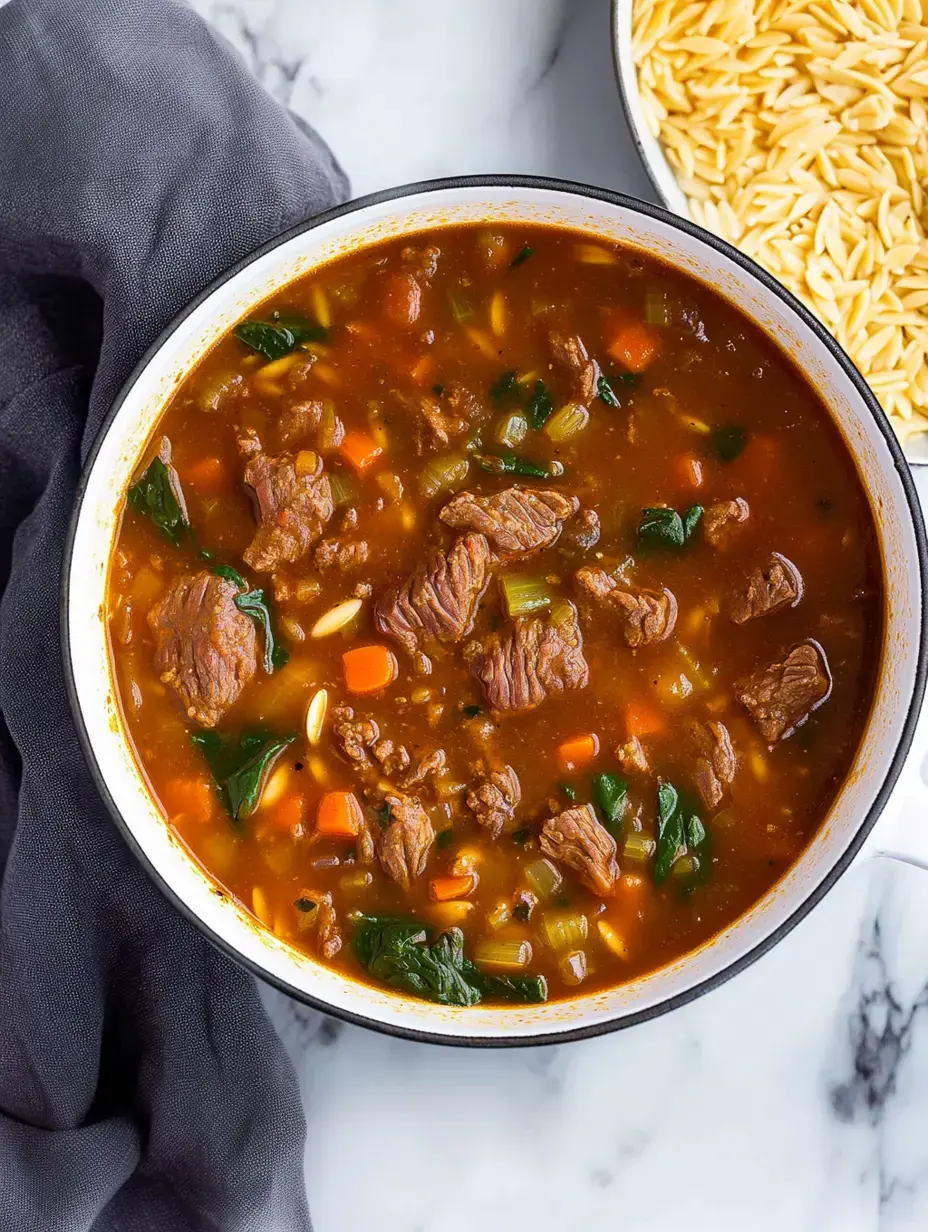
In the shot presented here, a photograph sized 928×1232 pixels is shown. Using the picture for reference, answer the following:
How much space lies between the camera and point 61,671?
395cm

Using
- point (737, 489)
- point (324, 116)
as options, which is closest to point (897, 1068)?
point (737, 489)

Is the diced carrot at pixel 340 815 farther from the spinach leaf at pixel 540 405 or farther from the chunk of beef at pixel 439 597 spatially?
the spinach leaf at pixel 540 405

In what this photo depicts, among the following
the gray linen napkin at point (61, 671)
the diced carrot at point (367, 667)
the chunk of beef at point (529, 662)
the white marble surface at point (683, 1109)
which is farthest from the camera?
the white marble surface at point (683, 1109)

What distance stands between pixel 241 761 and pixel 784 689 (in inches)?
64.7

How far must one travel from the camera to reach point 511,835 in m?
3.57

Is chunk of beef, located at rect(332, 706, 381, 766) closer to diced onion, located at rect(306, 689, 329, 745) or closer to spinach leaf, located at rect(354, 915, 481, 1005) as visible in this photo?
diced onion, located at rect(306, 689, 329, 745)

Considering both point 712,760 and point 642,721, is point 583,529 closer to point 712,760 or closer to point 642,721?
point 642,721

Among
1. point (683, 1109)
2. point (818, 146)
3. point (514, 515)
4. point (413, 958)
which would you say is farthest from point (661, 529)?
point (683, 1109)

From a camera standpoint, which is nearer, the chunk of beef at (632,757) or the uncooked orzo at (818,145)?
the chunk of beef at (632,757)

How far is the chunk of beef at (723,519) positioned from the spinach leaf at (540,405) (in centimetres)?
56

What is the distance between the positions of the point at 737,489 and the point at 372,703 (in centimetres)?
128

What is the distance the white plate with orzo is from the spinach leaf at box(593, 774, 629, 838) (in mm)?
1699

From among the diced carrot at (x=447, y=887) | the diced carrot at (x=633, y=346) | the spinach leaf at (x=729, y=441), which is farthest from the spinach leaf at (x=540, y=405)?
the diced carrot at (x=447, y=887)

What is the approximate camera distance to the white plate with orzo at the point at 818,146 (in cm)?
425
